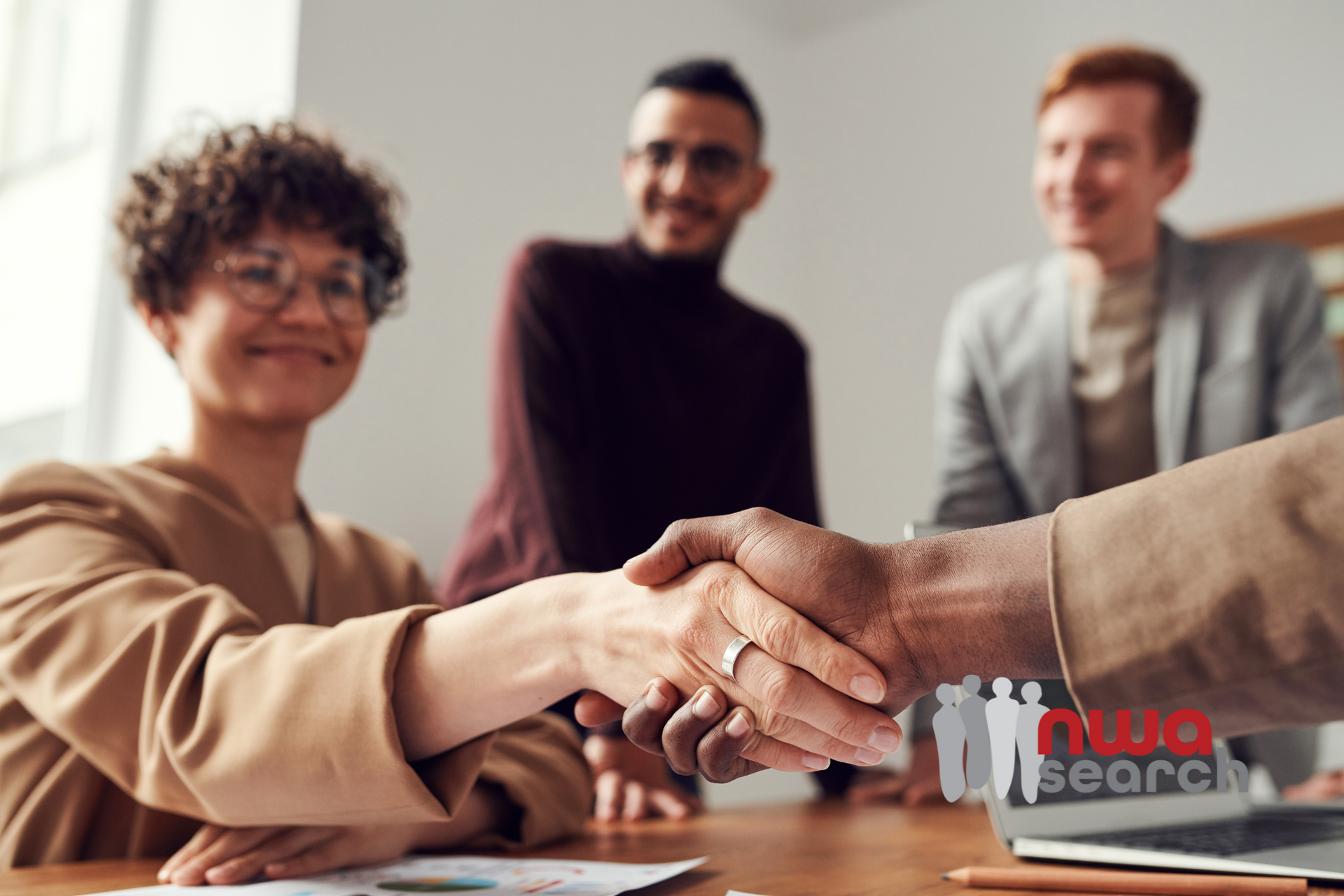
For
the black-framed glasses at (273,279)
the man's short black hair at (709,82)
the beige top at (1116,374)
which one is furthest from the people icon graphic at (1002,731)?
the man's short black hair at (709,82)

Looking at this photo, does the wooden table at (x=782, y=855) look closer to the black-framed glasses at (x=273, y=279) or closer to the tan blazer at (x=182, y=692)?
the tan blazer at (x=182, y=692)

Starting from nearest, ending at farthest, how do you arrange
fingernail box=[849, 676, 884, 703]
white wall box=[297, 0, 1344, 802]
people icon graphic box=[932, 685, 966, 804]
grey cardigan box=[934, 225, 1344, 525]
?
fingernail box=[849, 676, 884, 703], people icon graphic box=[932, 685, 966, 804], grey cardigan box=[934, 225, 1344, 525], white wall box=[297, 0, 1344, 802]

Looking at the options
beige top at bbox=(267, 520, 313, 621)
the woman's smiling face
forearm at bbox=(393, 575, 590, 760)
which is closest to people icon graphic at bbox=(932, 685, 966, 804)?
forearm at bbox=(393, 575, 590, 760)

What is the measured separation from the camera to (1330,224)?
2.72 m

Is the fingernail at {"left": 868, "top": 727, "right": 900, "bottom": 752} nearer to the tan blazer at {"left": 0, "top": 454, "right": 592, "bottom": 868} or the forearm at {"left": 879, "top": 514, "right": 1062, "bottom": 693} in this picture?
the forearm at {"left": 879, "top": 514, "right": 1062, "bottom": 693}

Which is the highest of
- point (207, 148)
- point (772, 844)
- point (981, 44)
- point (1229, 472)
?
point (981, 44)

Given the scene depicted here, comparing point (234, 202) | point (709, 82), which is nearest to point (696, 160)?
point (709, 82)

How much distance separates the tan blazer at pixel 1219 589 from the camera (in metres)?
0.46

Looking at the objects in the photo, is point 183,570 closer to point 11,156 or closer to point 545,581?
point 545,581

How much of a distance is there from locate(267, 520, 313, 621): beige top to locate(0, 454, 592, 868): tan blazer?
0.07m

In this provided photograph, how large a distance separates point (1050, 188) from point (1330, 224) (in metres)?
1.30

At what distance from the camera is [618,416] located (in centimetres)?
165

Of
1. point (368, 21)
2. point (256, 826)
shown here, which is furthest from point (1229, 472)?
point (368, 21)

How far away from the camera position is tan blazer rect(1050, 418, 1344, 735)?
0.46 meters
